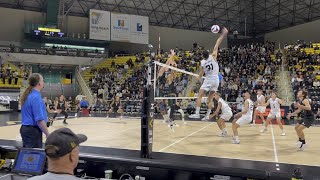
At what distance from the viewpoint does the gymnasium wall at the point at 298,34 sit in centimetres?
3488

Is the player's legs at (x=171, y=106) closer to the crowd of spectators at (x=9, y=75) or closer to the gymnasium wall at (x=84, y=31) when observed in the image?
the crowd of spectators at (x=9, y=75)

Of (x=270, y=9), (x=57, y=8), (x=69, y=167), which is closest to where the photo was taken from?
(x=69, y=167)

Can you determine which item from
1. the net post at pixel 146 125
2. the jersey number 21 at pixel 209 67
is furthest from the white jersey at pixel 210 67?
the net post at pixel 146 125

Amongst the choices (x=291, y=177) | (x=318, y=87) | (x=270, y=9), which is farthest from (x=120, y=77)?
(x=291, y=177)

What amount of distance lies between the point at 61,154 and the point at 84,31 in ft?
119

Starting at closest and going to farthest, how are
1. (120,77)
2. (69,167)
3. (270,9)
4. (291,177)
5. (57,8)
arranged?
1. (69,167)
2. (291,177)
3. (120,77)
4. (57,8)
5. (270,9)

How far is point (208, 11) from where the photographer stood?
3928 cm

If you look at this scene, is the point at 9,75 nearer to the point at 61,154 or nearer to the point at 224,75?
the point at 224,75

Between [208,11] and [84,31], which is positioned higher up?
[208,11]

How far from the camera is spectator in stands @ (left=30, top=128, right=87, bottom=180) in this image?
2305 millimetres

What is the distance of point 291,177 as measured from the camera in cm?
482

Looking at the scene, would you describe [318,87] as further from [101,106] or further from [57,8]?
[57,8]

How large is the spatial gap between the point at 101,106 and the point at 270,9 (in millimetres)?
24709

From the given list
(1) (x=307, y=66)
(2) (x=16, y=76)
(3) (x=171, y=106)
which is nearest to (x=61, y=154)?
(3) (x=171, y=106)
